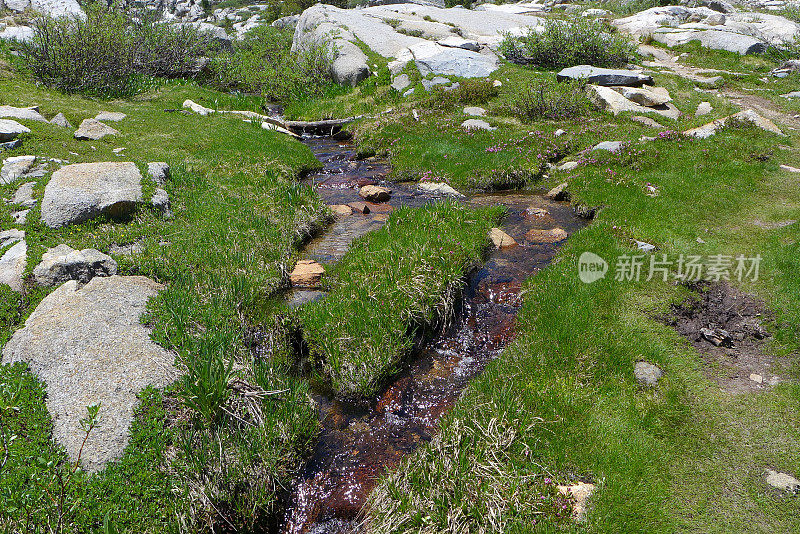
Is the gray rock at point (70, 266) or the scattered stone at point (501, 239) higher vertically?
the gray rock at point (70, 266)

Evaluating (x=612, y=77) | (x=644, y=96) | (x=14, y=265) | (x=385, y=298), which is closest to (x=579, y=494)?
(x=385, y=298)

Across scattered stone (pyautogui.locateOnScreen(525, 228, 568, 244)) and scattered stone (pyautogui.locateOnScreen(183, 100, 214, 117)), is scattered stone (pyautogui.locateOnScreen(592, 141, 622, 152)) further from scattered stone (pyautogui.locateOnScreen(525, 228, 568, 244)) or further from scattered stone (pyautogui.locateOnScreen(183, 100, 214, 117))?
scattered stone (pyautogui.locateOnScreen(183, 100, 214, 117))

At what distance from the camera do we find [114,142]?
50.7ft

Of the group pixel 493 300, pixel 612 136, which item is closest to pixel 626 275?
pixel 493 300

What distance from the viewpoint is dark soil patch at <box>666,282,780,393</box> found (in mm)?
7072

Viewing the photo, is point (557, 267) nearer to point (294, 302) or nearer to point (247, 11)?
point (294, 302)

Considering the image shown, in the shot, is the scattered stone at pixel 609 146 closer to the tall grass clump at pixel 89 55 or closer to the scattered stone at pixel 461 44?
the scattered stone at pixel 461 44

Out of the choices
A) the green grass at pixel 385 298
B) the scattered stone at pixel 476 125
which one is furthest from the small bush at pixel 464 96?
the green grass at pixel 385 298

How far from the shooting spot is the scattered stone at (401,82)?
82.9ft

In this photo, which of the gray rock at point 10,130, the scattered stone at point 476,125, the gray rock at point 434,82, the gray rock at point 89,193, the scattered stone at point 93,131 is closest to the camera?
the gray rock at point 89,193

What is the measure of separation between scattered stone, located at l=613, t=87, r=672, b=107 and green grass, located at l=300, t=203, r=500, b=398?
538 inches

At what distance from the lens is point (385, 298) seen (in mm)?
8781

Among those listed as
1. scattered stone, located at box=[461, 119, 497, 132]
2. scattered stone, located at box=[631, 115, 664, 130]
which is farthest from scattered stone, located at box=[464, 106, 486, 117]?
scattered stone, located at box=[631, 115, 664, 130]

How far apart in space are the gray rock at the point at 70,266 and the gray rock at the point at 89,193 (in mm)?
1469
